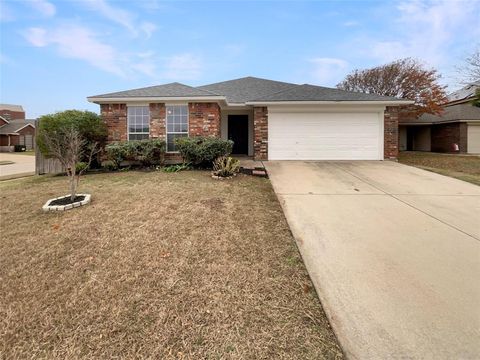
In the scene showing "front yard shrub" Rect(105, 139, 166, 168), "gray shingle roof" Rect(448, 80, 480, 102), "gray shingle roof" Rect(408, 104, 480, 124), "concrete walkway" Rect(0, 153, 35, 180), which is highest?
"gray shingle roof" Rect(448, 80, 480, 102)

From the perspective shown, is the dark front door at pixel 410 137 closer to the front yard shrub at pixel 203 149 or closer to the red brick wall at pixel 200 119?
the red brick wall at pixel 200 119

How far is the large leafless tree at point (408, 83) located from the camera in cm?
1919

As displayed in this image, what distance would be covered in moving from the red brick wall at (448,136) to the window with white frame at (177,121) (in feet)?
63.7

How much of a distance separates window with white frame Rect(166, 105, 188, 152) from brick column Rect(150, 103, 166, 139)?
0.70ft

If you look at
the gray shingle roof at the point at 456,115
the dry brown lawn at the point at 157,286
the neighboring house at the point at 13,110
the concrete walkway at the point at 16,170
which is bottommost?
the dry brown lawn at the point at 157,286

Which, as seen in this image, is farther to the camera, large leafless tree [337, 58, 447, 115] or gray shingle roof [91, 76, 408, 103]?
large leafless tree [337, 58, 447, 115]

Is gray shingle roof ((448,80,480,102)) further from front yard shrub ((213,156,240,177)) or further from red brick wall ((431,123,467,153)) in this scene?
front yard shrub ((213,156,240,177))

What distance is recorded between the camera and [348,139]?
39.7 feet

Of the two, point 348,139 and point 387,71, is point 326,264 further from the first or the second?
point 387,71

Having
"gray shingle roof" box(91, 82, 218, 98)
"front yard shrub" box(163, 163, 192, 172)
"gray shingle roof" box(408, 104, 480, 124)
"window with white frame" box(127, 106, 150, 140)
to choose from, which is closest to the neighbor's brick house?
"gray shingle roof" box(91, 82, 218, 98)

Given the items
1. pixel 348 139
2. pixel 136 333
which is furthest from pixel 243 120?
pixel 136 333

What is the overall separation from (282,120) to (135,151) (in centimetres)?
598

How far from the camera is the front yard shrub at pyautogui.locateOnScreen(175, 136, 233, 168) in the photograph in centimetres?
1000

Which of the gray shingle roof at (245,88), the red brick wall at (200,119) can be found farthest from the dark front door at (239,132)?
the red brick wall at (200,119)
